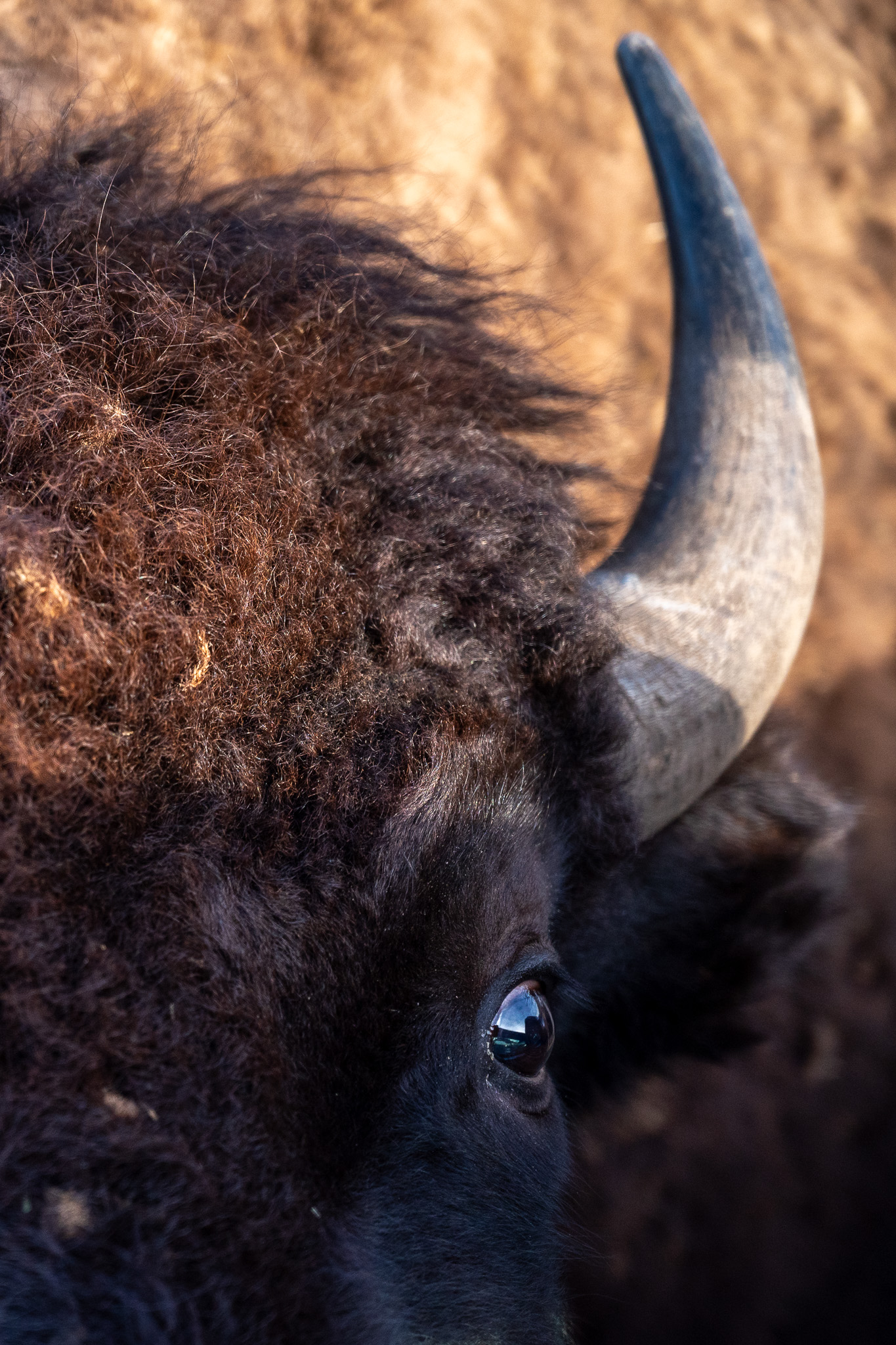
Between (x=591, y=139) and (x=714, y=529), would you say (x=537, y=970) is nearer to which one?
(x=714, y=529)

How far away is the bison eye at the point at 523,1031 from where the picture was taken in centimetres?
139

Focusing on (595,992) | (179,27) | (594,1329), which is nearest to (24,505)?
(595,992)

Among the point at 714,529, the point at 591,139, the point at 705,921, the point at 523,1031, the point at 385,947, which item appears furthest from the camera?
the point at 591,139

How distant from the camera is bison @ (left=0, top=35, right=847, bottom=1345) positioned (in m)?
0.99

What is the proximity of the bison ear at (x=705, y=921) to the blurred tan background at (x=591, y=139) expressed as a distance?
2.40ft

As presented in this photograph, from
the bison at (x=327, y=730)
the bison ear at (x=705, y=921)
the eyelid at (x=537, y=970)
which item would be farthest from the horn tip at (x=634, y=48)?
the eyelid at (x=537, y=970)

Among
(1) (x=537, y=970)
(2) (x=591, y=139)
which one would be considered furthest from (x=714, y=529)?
(2) (x=591, y=139)

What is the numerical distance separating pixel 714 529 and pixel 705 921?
0.87 meters

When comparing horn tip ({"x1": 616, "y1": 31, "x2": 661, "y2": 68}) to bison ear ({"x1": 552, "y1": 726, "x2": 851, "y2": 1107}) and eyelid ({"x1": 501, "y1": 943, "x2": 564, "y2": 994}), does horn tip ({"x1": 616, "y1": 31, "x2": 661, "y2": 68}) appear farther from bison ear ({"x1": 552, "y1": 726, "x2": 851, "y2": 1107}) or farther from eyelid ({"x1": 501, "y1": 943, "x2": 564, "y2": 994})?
eyelid ({"x1": 501, "y1": 943, "x2": 564, "y2": 994})

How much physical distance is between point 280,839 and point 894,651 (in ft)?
9.56

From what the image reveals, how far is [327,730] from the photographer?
48.3 inches

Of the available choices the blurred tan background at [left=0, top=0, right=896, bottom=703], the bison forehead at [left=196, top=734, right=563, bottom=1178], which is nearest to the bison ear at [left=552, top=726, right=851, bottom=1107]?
the bison forehead at [left=196, top=734, right=563, bottom=1178]

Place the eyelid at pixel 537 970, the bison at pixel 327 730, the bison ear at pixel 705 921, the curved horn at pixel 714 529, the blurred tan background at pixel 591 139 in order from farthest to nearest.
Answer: the blurred tan background at pixel 591 139, the bison ear at pixel 705 921, the curved horn at pixel 714 529, the eyelid at pixel 537 970, the bison at pixel 327 730

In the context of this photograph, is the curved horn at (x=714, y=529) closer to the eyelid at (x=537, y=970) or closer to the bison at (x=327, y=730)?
the bison at (x=327, y=730)
